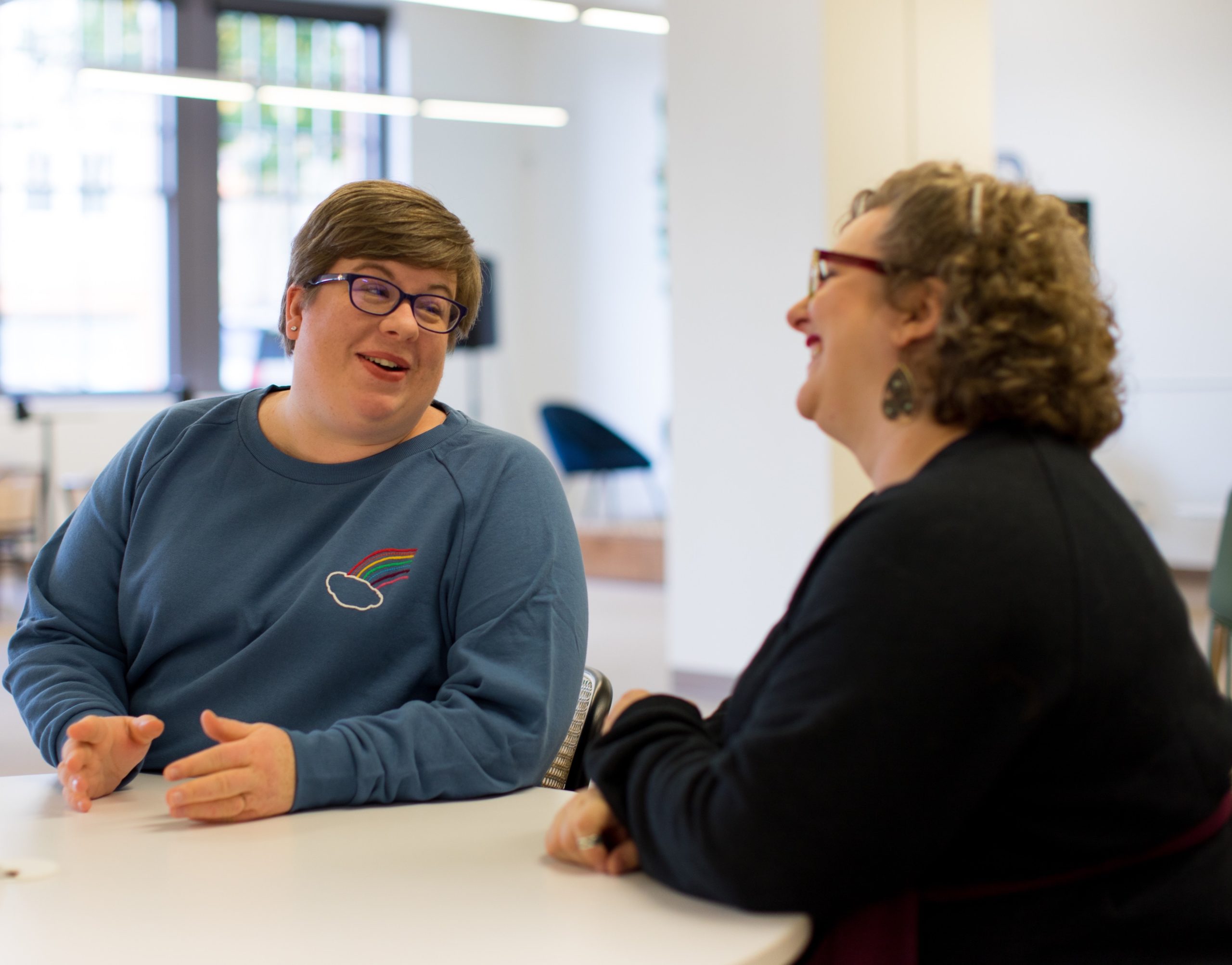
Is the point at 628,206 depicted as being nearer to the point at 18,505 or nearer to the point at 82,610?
the point at 18,505

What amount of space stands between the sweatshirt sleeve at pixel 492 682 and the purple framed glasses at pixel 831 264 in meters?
0.49

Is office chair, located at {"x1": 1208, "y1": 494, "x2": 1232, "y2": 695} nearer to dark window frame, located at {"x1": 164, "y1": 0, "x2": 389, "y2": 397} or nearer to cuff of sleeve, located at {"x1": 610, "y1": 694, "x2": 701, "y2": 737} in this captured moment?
cuff of sleeve, located at {"x1": 610, "y1": 694, "x2": 701, "y2": 737}


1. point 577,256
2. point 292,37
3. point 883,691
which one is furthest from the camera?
point 577,256

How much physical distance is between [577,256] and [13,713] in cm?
703

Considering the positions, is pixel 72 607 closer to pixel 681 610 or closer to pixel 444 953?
pixel 444 953

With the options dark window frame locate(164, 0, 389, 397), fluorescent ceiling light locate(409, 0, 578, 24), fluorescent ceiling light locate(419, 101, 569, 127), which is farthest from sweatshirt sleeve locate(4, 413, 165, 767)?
dark window frame locate(164, 0, 389, 397)

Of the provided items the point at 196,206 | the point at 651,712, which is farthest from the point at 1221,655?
the point at 196,206

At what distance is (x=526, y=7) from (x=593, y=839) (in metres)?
5.64

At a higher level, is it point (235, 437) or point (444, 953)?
point (235, 437)

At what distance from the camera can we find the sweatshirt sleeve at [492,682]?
1.24 m

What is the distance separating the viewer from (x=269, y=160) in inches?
390

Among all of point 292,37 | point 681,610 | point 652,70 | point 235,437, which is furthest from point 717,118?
point 292,37

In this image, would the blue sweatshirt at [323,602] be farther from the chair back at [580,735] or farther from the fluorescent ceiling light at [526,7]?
the fluorescent ceiling light at [526,7]

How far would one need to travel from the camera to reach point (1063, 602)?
34.5 inches
